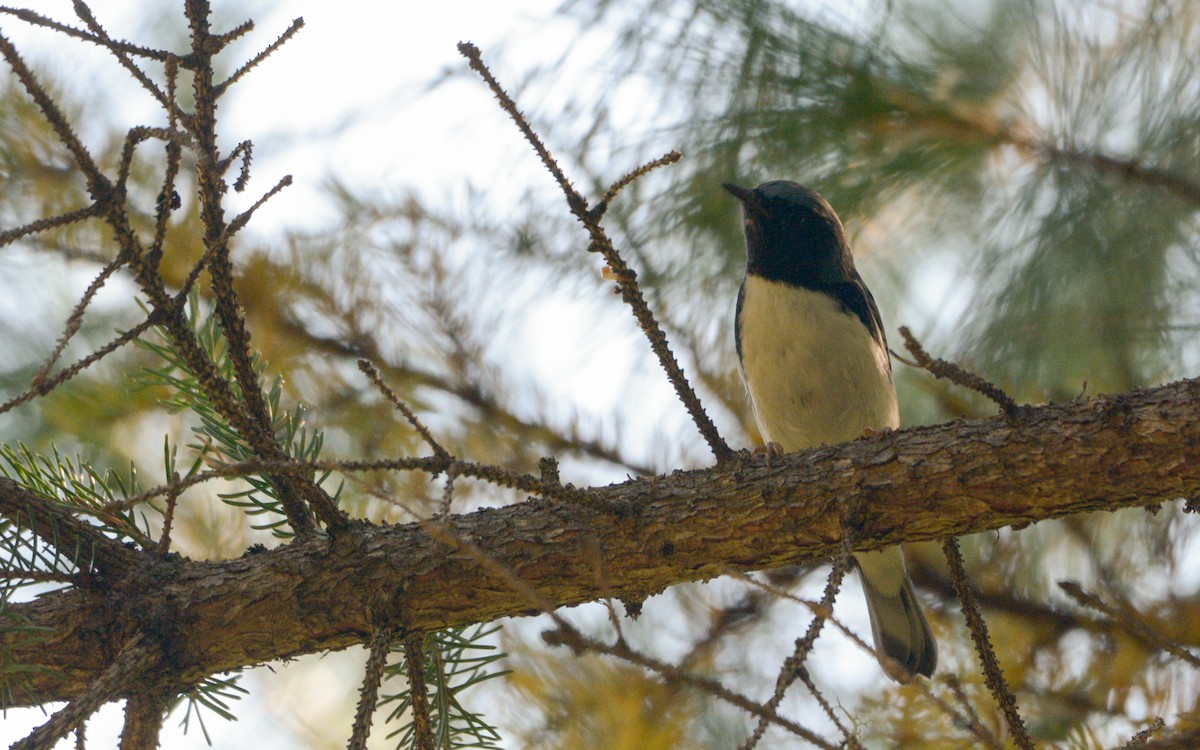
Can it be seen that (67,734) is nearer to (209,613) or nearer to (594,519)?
(209,613)

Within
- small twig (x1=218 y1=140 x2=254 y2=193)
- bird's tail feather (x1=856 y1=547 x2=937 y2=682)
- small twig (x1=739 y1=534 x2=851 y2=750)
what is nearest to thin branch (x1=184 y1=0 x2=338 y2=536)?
small twig (x1=218 y1=140 x2=254 y2=193)

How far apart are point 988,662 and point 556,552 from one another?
28.2 inches

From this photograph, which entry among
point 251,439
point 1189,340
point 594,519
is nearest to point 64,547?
point 251,439

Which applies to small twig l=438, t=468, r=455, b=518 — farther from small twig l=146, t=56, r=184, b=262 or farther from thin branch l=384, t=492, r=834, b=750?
small twig l=146, t=56, r=184, b=262

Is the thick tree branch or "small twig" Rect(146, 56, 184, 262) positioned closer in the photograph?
"small twig" Rect(146, 56, 184, 262)

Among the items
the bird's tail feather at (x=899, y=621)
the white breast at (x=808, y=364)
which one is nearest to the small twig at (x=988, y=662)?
the bird's tail feather at (x=899, y=621)

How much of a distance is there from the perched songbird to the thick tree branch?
1033 millimetres

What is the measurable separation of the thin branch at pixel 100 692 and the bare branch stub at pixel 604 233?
0.93 meters

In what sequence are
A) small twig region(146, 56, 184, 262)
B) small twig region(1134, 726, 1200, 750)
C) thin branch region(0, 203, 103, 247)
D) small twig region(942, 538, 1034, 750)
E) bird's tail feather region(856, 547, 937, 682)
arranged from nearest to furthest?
small twig region(1134, 726, 1200, 750) < thin branch region(0, 203, 103, 247) < small twig region(146, 56, 184, 262) < small twig region(942, 538, 1034, 750) < bird's tail feather region(856, 547, 937, 682)

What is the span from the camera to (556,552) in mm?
1816

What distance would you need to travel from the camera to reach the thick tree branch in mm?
1740

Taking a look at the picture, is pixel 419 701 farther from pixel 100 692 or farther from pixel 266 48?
pixel 266 48

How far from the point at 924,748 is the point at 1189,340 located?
1120mm

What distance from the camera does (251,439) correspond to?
1.63 metres
